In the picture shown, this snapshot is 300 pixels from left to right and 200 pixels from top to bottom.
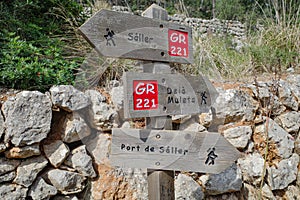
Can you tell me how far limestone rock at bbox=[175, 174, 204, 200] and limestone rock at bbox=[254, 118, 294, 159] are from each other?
0.81 metres

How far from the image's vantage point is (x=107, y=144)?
2.26 meters

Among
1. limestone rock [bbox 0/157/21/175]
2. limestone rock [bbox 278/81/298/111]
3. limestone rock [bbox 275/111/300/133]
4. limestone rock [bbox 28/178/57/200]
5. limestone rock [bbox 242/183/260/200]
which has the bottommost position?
limestone rock [bbox 242/183/260/200]

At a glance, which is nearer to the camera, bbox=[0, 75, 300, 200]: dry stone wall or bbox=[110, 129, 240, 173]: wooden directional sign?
bbox=[110, 129, 240, 173]: wooden directional sign

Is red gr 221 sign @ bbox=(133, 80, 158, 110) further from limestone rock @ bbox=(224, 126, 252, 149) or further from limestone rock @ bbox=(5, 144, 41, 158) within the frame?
limestone rock @ bbox=(224, 126, 252, 149)

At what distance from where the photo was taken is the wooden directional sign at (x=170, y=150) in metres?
1.44

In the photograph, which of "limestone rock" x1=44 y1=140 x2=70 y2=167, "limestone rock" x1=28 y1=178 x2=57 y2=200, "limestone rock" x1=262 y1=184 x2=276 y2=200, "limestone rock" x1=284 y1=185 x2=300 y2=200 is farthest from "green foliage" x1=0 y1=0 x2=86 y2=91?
"limestone rock" x1=284 y1=185 x2=300 y2=200

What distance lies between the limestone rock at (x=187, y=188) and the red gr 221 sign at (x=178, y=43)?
1148mm

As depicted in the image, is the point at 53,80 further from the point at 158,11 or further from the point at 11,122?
the point at 158,11

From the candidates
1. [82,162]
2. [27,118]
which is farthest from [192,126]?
[27,118]

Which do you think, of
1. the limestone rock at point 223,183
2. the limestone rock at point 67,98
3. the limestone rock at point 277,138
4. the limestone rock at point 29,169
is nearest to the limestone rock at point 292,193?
the limestone rock at point 277,138

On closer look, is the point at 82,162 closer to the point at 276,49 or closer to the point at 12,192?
the point at 12,192

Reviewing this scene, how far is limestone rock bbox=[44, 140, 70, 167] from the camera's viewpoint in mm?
2041

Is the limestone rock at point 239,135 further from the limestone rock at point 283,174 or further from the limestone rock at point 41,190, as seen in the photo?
the limestone rock at point 41,190

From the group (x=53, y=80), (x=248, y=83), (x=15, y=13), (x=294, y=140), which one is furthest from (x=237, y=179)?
(x=15, y=13)
